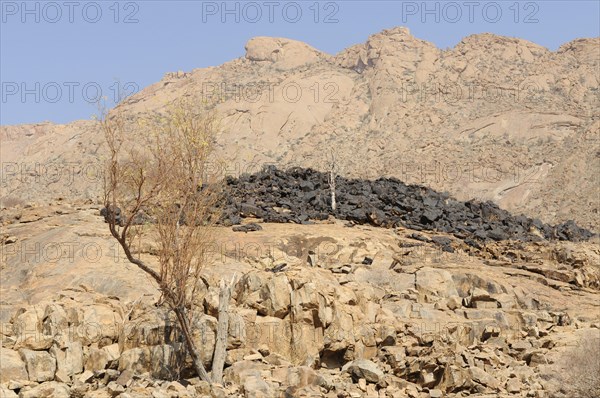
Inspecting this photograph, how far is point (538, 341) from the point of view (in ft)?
64.8

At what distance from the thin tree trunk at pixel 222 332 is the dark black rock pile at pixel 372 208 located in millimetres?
11162

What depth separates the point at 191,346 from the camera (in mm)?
15578

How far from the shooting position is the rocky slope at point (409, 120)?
60000 millimetres

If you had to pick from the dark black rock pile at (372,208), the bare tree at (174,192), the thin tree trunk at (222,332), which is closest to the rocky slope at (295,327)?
the thin tree trunk at (222,332)

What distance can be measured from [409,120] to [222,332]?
61.6 m

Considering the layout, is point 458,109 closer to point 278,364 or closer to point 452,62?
point 452,62

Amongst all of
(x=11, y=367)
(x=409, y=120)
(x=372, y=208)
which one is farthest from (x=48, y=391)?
(x=409, y=120)

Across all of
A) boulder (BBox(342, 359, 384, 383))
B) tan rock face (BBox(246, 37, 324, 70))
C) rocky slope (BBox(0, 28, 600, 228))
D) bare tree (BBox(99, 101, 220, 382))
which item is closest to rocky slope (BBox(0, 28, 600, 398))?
boulder (BBox(342, 359, 384, 383))

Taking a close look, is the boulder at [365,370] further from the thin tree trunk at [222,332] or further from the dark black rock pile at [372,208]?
the dark black rock pile at [372,208]

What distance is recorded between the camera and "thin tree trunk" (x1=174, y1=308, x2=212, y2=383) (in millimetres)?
15586

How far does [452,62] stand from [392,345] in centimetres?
7247

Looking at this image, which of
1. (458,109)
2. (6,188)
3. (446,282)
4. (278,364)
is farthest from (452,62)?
(278,364)

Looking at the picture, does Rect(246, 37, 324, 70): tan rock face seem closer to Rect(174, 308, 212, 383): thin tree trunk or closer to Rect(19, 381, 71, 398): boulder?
Rect(174, 308, 212, 383): thin tree trunk

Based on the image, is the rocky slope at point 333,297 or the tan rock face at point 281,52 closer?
the rocky slope at point 333,297
